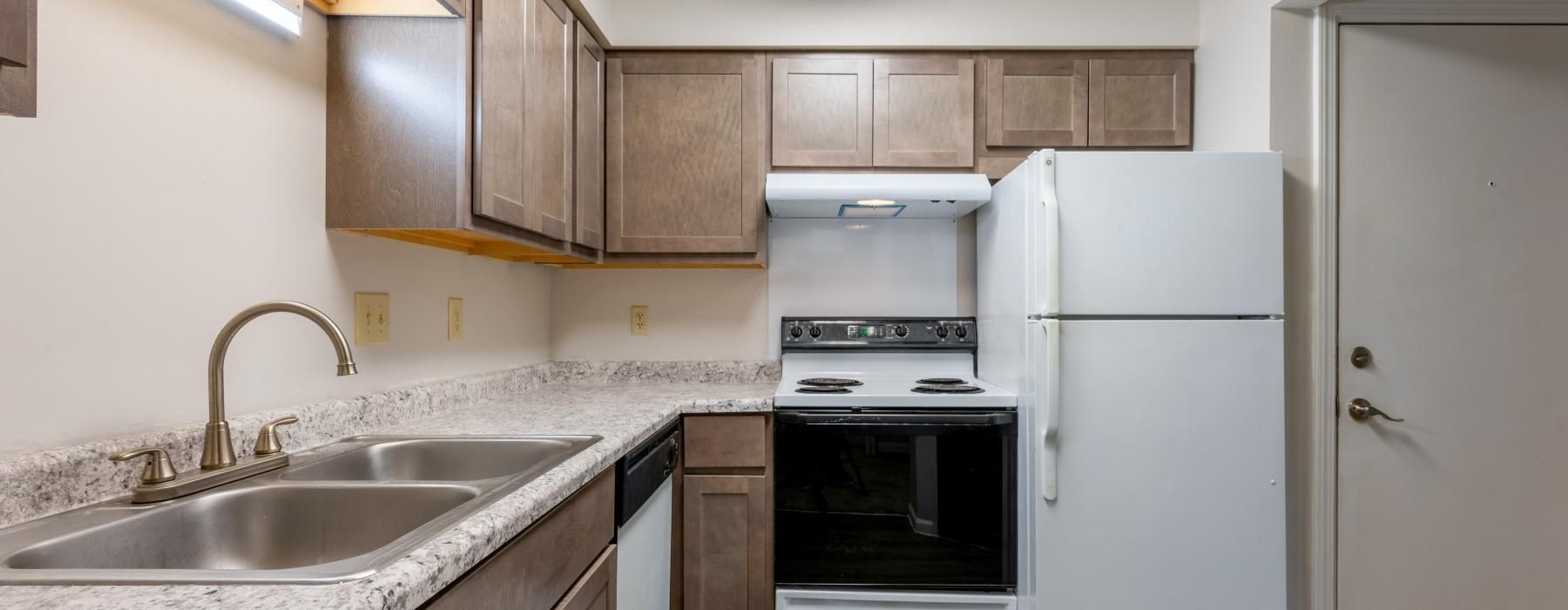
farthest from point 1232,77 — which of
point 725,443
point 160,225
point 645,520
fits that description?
point 160,225

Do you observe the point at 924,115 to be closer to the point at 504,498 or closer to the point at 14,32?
the point at 504,498

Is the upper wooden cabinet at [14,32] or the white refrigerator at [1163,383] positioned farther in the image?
the white refrigerator at [1163,383]

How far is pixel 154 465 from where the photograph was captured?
0.87 meters

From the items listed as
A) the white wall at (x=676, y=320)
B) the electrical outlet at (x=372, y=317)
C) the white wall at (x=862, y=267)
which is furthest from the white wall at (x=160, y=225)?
the white wall at (x=862, y=267)

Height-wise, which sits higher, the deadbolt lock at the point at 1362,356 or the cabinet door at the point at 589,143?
the cabinet door at the point at 589,143

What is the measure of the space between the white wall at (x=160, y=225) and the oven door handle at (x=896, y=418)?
1035 millimetres

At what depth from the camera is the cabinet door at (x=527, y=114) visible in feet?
4.28

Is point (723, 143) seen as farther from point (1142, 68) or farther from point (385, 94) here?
point (1142, 68)

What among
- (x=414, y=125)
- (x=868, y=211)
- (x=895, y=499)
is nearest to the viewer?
(x=414, y=125)

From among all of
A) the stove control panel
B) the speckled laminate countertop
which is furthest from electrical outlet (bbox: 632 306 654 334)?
the stove control panel

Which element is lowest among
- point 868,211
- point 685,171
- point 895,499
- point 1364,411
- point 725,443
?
point 895,499

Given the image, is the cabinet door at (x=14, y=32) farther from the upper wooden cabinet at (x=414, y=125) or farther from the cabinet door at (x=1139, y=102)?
the cabinet door at (x=1139, y=102)

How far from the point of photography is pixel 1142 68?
2086 mm

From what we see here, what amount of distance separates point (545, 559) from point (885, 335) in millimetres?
1572
